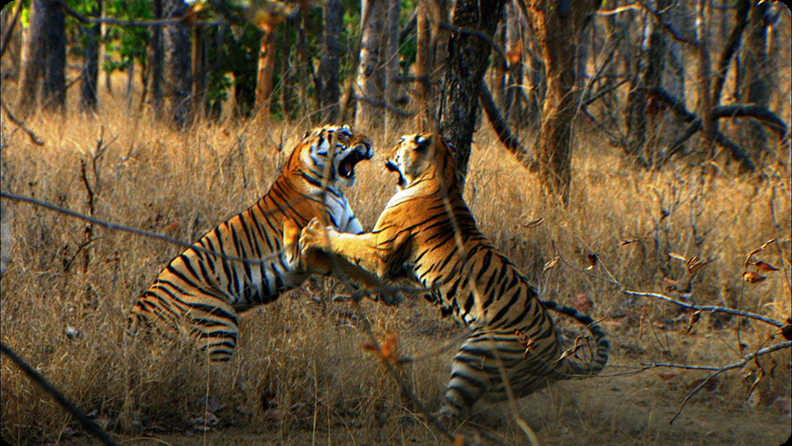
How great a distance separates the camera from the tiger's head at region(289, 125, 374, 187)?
4.74 metres

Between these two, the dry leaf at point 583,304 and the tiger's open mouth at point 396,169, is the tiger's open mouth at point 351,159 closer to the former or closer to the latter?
the tiger's open mouth at point 396,169

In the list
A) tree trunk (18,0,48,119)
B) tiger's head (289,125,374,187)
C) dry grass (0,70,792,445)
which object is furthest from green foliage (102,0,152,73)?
tiger's head (289,125,374,187)

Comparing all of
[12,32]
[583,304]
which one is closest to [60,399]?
[12,32]

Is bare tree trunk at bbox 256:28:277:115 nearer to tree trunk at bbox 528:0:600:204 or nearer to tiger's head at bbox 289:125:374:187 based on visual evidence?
tree trunk at bbox 528:0:600:204

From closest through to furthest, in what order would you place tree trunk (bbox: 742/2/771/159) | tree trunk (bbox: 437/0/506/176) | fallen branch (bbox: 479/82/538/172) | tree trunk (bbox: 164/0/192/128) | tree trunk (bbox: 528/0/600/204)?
tree trunk (bbox: 437/0/506/176), tree trunk (bbox: 528/0/600/204), fallen branch (bbox: 479/82/538/172), tree trunk (bbox: 742/2/771/159), tree trunk (bbox: 164/0/192/128)

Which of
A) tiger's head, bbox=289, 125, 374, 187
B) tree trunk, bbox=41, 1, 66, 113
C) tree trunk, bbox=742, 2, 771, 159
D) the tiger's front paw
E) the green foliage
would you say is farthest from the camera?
tree trunk, bbox=41, 1, 66, 113

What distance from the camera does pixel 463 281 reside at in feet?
13.4

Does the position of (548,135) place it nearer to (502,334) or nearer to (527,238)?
(527,238)

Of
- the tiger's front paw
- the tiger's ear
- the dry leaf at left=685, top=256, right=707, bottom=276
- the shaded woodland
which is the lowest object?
the tiger's front paw

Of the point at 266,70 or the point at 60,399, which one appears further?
the point at 266,70

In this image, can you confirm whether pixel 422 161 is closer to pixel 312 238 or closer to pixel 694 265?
pixel 312 238

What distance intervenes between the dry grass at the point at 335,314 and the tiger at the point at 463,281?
0.79 feet

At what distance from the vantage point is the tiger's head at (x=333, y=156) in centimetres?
474

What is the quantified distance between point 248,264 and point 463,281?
1169mm
